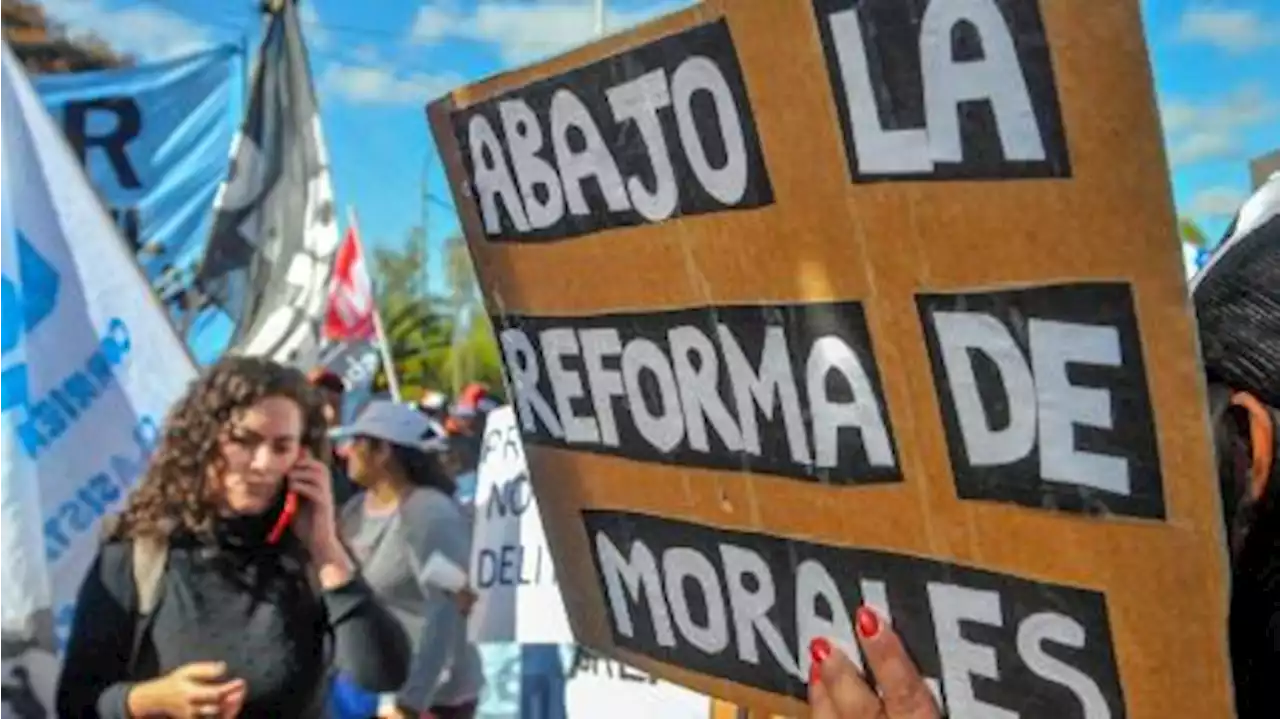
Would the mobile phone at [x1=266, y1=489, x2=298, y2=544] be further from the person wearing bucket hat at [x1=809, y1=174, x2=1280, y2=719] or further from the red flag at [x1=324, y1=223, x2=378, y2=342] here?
the red flag at [x1=324, y1=223, x2=378, y2=342]

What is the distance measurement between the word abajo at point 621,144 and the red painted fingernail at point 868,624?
273 mm

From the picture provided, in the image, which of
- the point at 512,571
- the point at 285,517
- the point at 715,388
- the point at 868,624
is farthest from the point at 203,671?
the point at 512,571

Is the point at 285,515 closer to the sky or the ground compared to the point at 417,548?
closer to the sky

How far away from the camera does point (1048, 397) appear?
1.09m

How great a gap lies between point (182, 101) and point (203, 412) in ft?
12.4

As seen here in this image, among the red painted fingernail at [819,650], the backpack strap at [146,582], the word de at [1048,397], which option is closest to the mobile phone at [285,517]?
the backpack strap at [146,582]

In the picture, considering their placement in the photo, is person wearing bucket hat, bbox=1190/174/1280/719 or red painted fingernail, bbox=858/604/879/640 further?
red painted fingernail, bbox=858/604/879/640

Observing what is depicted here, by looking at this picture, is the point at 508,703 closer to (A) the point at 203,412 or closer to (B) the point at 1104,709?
(A) the point at 203,412

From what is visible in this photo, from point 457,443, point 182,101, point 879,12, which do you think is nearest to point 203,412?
point 879,12

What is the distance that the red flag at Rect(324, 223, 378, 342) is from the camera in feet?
29.7

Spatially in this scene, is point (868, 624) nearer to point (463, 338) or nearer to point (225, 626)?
point (225, 626)

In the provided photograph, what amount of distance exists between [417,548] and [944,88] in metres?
3.92

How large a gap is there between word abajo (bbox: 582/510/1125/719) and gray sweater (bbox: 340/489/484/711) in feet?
10.3

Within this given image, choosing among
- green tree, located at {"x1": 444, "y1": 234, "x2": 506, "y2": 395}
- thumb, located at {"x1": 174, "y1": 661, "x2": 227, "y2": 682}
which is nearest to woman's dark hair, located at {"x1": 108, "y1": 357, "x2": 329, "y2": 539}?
thumb, located at {"x1": 174, "y1": 661, "x2": 227, "y2": 682}
